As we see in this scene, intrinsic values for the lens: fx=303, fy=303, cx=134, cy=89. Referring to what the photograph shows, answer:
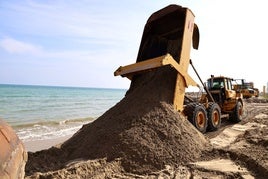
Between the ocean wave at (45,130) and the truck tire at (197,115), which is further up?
the truck tire at (197,115)

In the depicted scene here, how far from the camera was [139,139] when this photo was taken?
19.0 feet

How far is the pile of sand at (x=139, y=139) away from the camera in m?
5.51

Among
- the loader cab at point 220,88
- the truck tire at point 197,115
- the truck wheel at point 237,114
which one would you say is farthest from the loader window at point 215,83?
the truck tire at point 197,115

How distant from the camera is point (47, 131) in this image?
12641 mm

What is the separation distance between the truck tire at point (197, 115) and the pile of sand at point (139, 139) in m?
1.56

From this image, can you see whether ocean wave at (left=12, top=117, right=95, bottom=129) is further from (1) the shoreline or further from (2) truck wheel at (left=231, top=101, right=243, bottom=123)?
(2) truck wheel at (left=231, top=101, right=243, bottom=123)

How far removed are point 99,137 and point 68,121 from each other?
1026 cm

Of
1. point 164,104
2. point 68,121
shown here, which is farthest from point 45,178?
point 68,121

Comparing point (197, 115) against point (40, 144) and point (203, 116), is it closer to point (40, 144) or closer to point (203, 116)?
point (203, 116)

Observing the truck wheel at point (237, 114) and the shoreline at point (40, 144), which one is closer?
the shoreline at point (40, 144)

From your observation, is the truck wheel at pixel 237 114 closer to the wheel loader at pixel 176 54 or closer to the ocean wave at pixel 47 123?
the wheel loader at pixel 176 54

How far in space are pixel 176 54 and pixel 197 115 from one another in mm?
1882

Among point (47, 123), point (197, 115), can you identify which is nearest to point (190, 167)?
point (197, 115)

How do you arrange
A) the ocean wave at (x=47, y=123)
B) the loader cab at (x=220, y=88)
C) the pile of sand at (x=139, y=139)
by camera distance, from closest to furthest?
the pile of sand at (x=139, y=139)
the loader cab at (x=220, y=88)
the ocean wave at (x=47, y=123)
